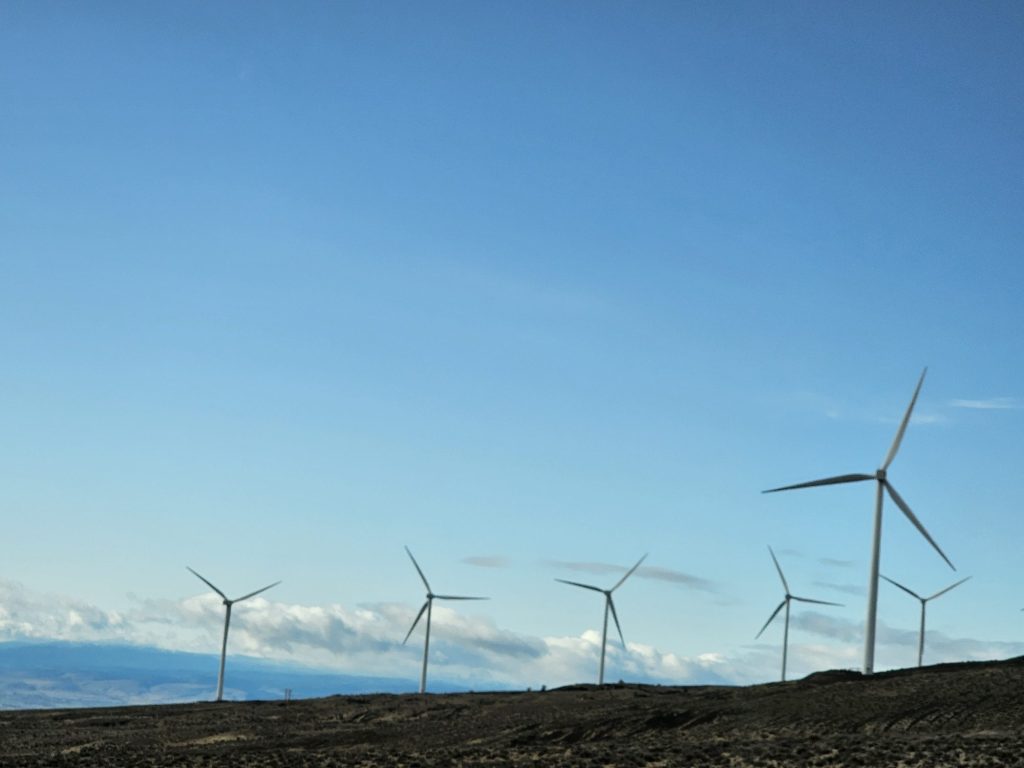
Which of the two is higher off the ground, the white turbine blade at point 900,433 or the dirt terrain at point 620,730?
the white turbine blade at point 900,433

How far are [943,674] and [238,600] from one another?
3661 inches

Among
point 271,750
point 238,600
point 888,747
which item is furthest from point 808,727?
point 238,600

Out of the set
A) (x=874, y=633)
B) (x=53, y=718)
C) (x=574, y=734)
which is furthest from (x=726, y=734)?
(x=53, y=718)

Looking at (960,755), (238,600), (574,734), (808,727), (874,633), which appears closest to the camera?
(960,755)

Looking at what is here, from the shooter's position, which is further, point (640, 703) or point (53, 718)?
point (53, 718)

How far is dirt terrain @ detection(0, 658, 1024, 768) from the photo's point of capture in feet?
253

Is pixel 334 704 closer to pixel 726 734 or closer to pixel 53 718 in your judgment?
pixel 53 718

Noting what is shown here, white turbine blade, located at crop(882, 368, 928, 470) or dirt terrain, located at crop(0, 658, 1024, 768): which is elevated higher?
white turbine blade, located at crop(882, 368, 928, 470)

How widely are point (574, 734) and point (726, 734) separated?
1139cm

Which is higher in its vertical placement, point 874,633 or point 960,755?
point 874,633

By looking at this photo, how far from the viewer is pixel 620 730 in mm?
98188

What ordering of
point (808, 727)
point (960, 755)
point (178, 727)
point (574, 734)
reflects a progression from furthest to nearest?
1. point (178, 727)
2. point (574, 734)
3. point (808, 727)
4. point (960, 755)

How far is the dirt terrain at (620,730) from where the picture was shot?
77250 millimetres

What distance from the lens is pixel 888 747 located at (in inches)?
2950
